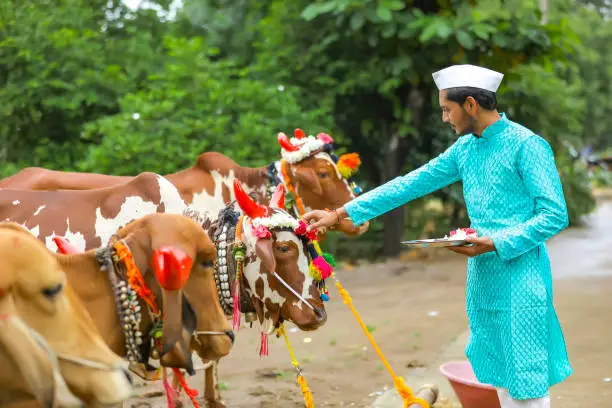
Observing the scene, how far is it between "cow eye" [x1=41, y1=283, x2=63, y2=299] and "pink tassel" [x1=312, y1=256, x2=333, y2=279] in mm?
1981

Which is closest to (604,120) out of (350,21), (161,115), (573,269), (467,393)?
(573,269)

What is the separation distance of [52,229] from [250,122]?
5.48 meters

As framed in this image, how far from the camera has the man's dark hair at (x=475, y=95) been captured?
365cm

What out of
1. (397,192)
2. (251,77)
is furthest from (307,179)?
(251,77)

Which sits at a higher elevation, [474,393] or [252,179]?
[252,179]

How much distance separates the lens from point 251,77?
12258 millimetres

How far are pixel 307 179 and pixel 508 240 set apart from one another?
3574 millimetres

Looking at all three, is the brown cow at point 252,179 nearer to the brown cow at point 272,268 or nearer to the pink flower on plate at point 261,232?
the brown cow at point 272,268

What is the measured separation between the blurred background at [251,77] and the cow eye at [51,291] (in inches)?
261

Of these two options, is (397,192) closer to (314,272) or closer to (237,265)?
(314,272)

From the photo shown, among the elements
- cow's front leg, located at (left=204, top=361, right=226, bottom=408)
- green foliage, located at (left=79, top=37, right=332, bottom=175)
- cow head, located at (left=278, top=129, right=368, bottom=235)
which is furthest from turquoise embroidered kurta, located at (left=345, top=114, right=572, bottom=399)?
green foliage, located at (left=79, top=37, right=332, bottom=175)

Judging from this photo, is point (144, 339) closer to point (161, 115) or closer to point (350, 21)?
point (161, 115)

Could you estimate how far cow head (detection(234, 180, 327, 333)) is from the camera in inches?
169

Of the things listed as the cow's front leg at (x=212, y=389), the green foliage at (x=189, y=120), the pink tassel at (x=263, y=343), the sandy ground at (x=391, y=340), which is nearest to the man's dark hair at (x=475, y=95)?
the pink tassel at (x=263, y=343)
